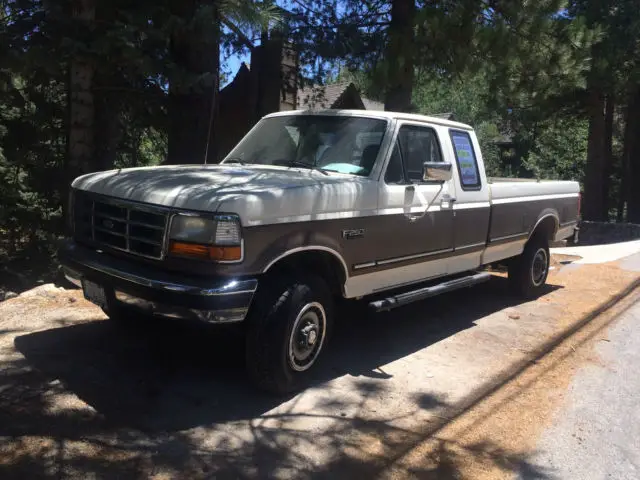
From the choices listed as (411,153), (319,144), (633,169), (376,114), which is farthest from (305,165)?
(633,169)

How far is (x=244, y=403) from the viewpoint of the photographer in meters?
4.07

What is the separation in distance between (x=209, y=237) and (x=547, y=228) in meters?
5.56

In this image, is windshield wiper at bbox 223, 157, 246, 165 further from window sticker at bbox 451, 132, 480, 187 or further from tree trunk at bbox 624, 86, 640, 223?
tree trunk at bbox 624, 86, 640, 223

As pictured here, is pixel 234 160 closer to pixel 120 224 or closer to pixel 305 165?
pixel 305 165

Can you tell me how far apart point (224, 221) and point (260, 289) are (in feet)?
2.02

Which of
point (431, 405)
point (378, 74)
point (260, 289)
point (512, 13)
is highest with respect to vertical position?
point (512, 13)

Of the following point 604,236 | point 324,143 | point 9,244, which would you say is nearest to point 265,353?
point 324,143

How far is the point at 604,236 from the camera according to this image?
56.3ft

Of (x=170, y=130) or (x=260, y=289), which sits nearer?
(x=260, y=289)

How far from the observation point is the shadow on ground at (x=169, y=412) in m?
3.29

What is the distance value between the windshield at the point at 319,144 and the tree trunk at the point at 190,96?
1.69m

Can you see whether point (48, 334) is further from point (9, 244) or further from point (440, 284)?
point (9, 244)

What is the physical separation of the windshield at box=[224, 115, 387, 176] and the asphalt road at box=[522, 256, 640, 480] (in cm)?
243

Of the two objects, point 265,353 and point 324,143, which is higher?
point 324,143
